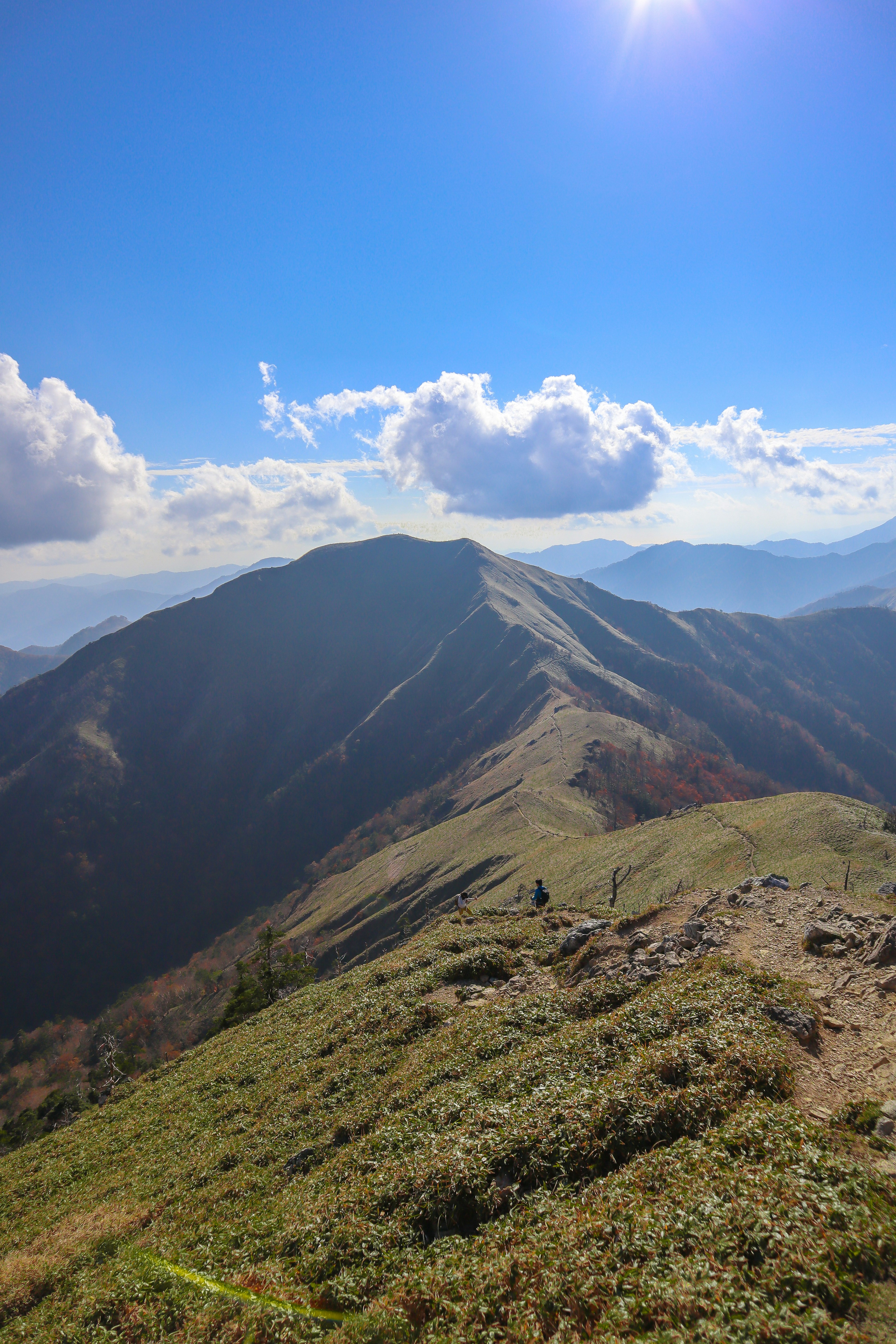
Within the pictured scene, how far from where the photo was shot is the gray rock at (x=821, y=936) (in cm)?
2027

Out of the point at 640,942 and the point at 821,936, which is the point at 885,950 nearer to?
the point at 821,936

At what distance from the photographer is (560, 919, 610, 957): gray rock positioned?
27.3m

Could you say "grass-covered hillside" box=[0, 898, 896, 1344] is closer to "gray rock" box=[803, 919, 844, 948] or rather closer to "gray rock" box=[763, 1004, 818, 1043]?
"gray rock" box=[763, 1004, 818, 1043]

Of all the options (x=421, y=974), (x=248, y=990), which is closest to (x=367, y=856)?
(x=248, y=990)

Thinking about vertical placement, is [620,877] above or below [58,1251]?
below

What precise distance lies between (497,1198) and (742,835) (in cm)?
4839

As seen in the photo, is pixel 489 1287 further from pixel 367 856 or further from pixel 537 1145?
pixel 367 856

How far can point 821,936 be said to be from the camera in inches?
808

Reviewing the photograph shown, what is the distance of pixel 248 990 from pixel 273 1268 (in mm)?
41756

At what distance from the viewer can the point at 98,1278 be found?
14.9 meters

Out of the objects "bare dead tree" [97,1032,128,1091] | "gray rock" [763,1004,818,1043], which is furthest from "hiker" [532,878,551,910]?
"bare dead tree" [97,1032,128,1091]

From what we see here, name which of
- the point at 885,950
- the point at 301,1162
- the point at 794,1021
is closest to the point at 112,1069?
the point at 301,1162

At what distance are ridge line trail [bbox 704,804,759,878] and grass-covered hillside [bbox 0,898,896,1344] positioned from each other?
27.2 metres

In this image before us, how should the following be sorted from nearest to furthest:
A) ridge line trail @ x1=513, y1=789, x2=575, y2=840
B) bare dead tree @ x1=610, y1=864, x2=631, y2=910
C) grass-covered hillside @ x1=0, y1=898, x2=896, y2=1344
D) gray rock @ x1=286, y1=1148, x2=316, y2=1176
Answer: grass-covered hillside @ x1=0, y1=898, x2=896, y2=1344
gray rock @ x1=286, y1=1148, x2=316, y2=1176
bare dead tree @ x1=610, y1=864, x2=631, y2=910
ridge line trail @ x1=513, y1=789, x2=575, y2=840
